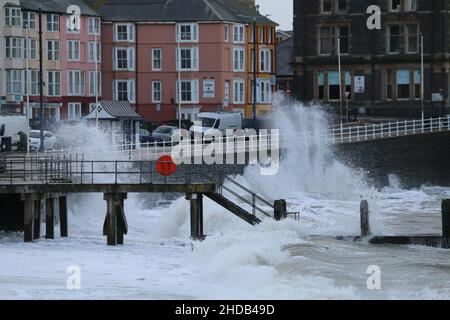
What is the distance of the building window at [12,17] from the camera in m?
97.2

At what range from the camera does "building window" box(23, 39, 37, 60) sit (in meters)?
96.0

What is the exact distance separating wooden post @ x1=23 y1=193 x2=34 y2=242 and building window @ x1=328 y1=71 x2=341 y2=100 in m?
47.5

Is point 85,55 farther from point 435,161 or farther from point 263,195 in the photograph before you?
point 263,195

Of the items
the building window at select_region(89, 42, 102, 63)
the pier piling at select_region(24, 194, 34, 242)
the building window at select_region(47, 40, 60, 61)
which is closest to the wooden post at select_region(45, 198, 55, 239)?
the pier piling at select_region(24, 194, 34, 242)

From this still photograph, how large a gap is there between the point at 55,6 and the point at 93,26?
14.2 feet

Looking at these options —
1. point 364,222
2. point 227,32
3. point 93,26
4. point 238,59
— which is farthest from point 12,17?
point 364,222

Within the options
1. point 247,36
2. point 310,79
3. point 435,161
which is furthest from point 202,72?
point 435,161

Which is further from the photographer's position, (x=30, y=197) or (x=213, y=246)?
(x=30, y=197)

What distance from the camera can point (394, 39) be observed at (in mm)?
96062

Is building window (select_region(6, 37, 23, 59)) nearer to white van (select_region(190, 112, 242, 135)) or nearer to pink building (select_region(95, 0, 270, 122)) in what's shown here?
pink building (select_region(95, 0, 270, 122))

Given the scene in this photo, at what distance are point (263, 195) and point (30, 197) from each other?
22.0 m

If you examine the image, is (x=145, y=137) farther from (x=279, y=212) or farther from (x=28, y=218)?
(x=28, y=218)

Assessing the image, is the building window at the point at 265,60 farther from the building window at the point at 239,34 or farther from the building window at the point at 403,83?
the building window at the point at 403,83

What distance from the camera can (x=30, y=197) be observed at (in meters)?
51.6
